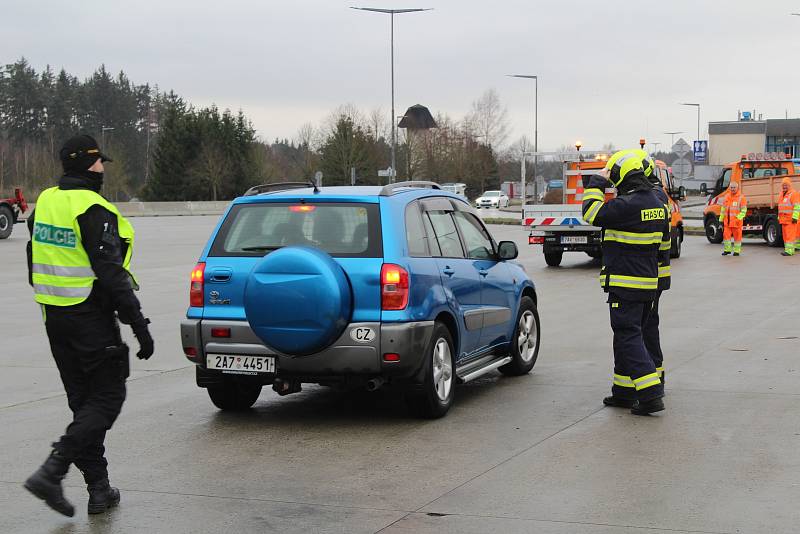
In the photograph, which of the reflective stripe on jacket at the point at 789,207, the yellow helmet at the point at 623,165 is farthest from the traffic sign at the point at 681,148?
the yellow helmet at the point at 623,165

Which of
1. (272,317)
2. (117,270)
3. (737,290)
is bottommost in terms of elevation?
(737,290)

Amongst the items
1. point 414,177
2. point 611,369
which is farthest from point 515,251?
point 414,177

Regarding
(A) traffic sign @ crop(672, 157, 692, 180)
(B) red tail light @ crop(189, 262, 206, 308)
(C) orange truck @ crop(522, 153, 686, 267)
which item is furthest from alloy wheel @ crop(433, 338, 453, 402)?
(A) traffic sign @ crop(672, 157, 692, 180)

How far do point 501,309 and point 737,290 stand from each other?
9.56 meters

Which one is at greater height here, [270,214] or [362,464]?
[270,214]

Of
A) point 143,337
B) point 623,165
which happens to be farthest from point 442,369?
point 143,337

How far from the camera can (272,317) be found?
287 inches

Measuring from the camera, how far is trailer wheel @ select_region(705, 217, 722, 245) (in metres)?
31.1

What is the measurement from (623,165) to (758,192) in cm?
2381

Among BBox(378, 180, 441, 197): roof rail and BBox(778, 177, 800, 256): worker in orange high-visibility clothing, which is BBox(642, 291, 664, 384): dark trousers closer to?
BBox(378, 180, 441, 197): roof rail

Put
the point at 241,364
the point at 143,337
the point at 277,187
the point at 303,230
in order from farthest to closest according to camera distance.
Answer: the point at 277,187, the point at 303,230, the point at 241,364, the point at 143,337

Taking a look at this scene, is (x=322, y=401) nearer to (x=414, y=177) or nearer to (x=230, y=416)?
(x=230, y=416)

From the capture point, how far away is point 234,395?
8.30 metres

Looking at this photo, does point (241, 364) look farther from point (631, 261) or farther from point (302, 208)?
point (631, 261)
